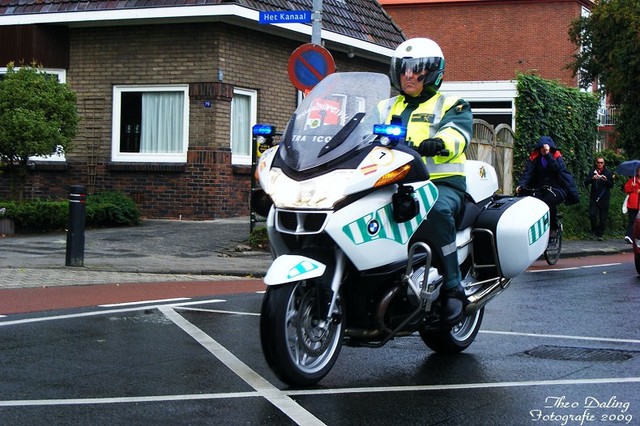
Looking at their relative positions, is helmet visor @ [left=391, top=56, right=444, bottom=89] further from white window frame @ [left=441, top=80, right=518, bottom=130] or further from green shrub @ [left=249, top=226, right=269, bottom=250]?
white window frame @ [left=441, top=80, right=518, bottom=130]

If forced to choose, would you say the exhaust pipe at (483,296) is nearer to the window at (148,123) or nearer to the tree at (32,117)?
the tree at (32,117)

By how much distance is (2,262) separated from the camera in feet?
45.4

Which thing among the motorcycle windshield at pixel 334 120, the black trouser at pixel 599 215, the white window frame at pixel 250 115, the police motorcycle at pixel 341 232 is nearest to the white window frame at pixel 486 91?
the black trouser at pixel 599 215

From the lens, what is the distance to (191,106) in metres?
21.0

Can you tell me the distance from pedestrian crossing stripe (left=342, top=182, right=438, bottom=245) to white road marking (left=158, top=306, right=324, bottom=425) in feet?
3.20

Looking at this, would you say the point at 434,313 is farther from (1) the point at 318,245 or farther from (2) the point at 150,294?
(2) the point at 150,294

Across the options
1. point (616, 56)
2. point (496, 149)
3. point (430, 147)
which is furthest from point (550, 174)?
point (616, 56)

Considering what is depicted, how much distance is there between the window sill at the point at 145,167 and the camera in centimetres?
2098

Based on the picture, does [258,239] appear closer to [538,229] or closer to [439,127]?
[538,229]

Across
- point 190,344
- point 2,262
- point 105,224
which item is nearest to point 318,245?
point 190,344

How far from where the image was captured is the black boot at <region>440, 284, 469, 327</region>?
6965 millimetres

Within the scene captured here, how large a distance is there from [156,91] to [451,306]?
50.5ft

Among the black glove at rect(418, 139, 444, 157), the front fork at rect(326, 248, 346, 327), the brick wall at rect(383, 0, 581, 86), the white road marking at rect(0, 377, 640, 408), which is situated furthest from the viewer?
the brick wall at rect(383, 0, 581, 86)

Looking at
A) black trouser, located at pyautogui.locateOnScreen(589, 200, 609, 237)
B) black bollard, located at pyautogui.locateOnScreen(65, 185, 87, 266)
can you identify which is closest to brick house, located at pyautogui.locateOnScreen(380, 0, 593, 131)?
black trouser, located at pyautogui.locateOnScreen(589, 200, 609, 237)
